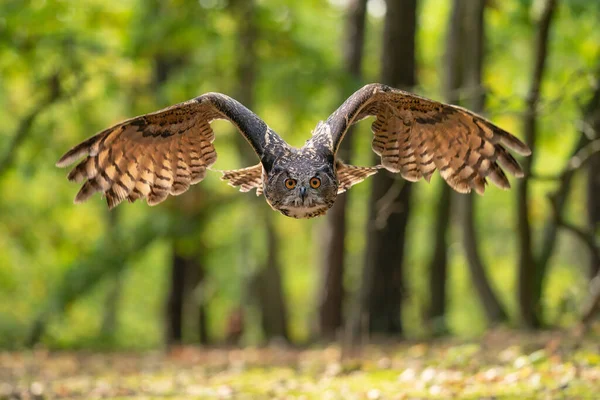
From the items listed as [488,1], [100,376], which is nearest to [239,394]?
[100,376]

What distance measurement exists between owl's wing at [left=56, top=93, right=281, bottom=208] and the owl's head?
0.77 meters

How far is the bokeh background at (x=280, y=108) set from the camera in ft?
36.2

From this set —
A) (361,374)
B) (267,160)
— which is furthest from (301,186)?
(361,374)

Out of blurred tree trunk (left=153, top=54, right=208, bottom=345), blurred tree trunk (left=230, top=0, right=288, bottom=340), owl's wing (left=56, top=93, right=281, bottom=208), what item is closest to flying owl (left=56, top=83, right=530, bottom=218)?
owl's wing (left=56, top=93, right=281, bottom=208)

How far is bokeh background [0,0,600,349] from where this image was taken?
11031 mm

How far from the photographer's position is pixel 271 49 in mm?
13586

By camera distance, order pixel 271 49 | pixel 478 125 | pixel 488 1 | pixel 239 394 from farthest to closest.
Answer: pixel 271 49
pixel 488 1
pixel 239 394
pixel 478 125

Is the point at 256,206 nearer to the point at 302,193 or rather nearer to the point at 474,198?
the point at 474,198

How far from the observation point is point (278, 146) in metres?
6.35

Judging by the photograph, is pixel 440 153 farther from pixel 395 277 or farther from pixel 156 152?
pixel 395 277

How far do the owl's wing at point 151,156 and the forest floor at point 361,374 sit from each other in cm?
236

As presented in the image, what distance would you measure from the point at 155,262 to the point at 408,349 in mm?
22335

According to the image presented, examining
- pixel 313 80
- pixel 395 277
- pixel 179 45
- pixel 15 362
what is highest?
pixel 179 45

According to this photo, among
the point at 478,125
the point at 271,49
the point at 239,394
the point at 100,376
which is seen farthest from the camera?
the point at 271,49
